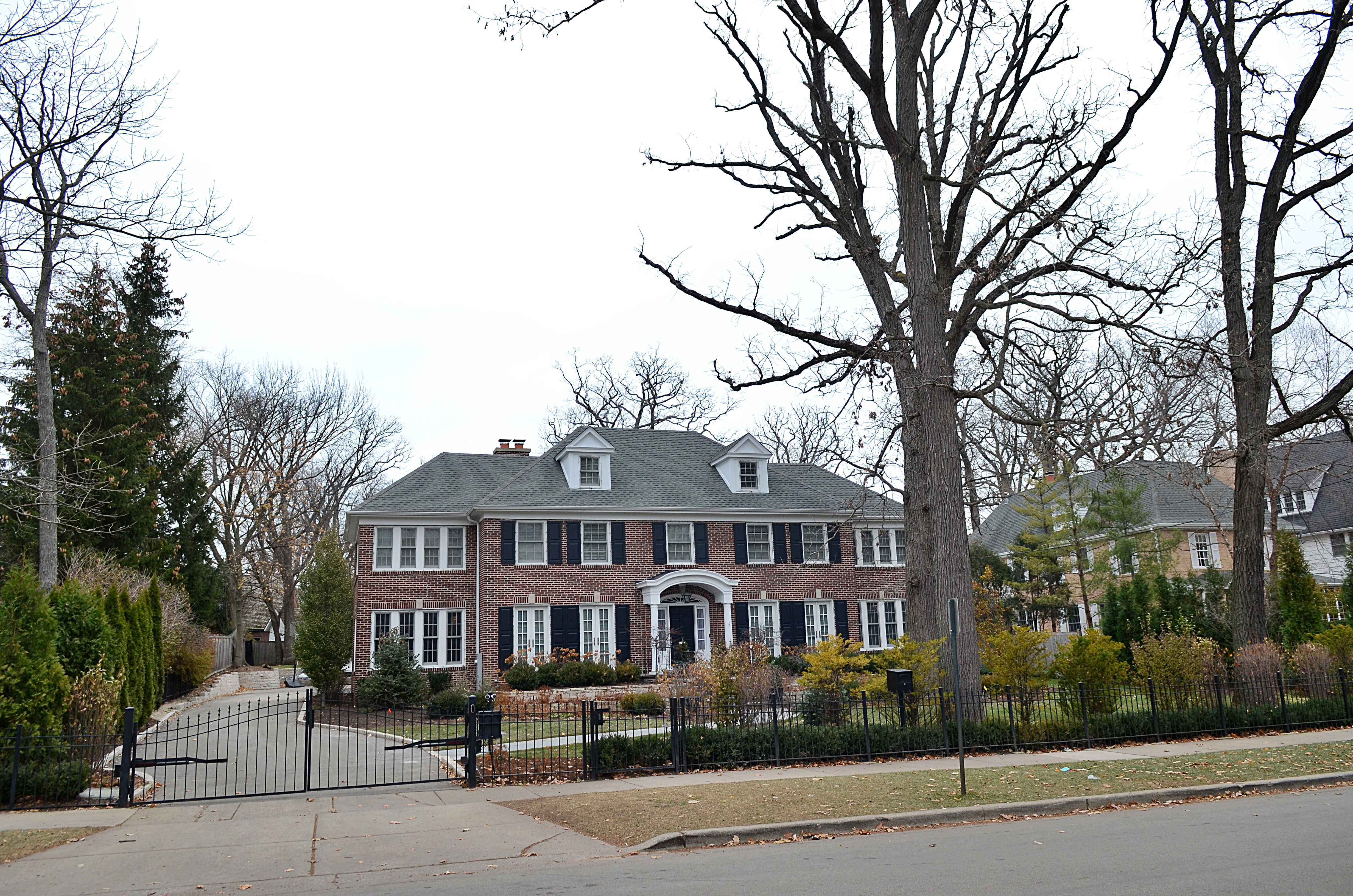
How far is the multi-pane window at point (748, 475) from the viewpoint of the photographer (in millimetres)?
32688

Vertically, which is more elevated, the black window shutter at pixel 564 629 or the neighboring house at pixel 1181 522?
the neighboring house at pixel 1181 522

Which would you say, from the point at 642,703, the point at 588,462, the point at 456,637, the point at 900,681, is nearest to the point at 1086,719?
the point at 900,681

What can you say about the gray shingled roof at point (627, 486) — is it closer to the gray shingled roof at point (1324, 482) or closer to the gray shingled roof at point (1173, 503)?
the gray shingled roof at point (1173, 503)

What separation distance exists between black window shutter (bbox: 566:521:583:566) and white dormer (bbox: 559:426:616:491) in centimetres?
156

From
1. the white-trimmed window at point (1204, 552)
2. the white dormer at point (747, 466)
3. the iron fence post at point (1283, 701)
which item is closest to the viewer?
the iron fence post at point (1283, 701)

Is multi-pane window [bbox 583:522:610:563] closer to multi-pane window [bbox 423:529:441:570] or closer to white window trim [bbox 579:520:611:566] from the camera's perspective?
white window trim [bbox 579:520:611:566]

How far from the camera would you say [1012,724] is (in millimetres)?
14469

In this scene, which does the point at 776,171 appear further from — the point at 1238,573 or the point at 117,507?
the point at 117,507

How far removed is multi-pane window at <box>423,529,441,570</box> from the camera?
29234mm

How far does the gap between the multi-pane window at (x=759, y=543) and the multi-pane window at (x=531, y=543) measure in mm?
6958

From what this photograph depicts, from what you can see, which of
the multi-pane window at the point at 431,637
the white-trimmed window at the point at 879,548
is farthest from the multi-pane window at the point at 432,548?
the white-trimmed window at the point at 879,548

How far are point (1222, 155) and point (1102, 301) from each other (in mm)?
5760

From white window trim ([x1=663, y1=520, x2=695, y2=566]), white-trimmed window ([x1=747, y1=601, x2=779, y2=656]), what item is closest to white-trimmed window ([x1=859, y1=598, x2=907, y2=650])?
white-trimmed window ([x1=747, y1=601, x2=779, y2=656])

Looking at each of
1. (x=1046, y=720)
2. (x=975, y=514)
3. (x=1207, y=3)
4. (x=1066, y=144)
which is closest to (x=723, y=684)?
(x=1046, y=720)
